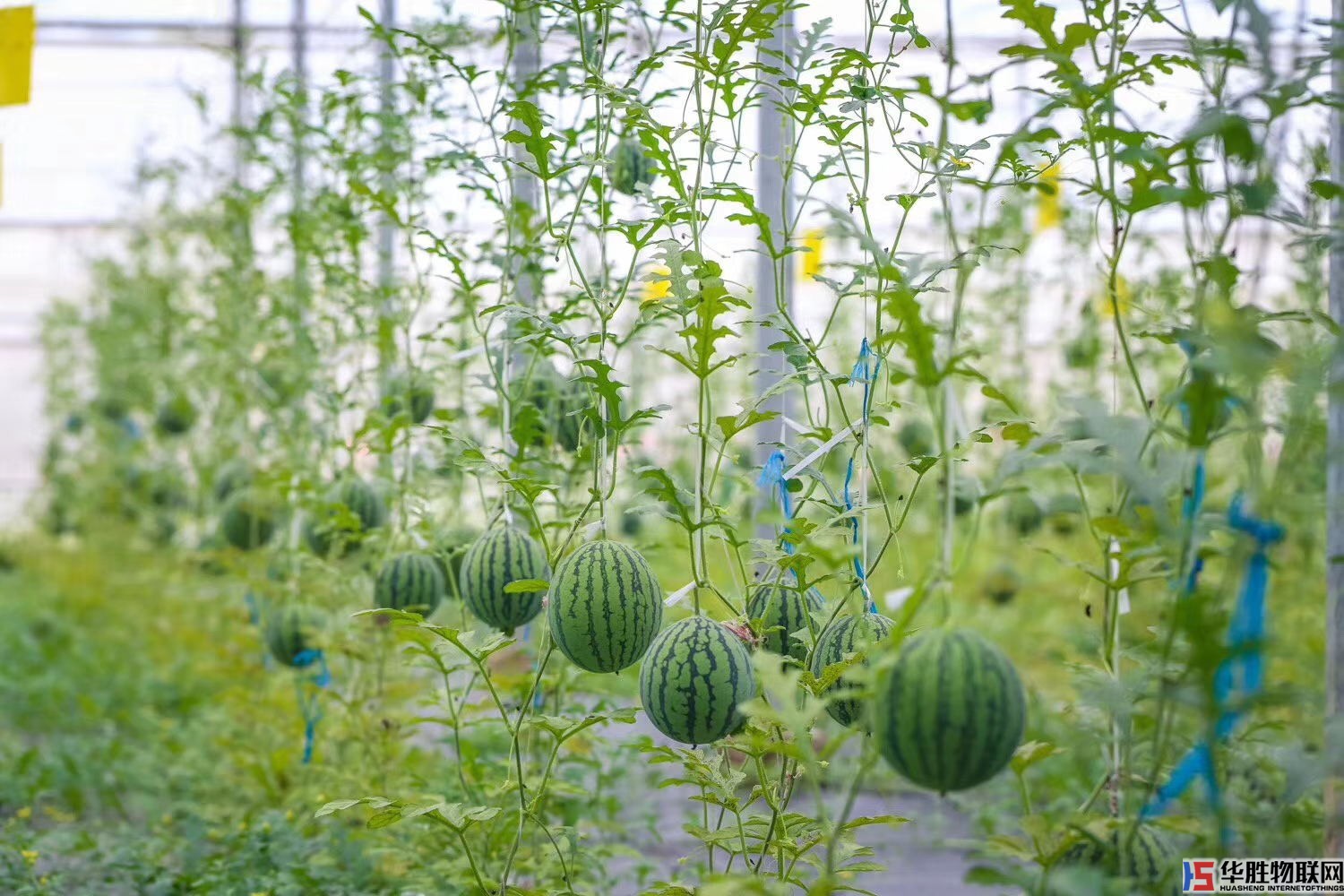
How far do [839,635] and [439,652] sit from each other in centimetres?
69

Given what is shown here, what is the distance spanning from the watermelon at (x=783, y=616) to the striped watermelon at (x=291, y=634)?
1430mm

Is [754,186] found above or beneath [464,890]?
above

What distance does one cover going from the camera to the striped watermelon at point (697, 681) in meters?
1.42

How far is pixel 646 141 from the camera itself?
1.58 meters

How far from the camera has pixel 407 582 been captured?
2.24 metres

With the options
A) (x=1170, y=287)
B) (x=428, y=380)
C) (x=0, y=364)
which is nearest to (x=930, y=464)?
(x=428, y=380)

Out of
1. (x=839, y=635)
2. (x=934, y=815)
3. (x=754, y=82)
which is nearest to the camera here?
(x=839, y=635)

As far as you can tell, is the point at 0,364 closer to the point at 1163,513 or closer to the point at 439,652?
the point at 439,652

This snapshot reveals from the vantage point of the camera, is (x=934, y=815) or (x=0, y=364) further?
(x=0, y=364)

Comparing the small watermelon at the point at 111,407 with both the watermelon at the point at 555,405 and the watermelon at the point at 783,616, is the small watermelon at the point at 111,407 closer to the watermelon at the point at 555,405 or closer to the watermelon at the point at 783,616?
the watermelon at the point at 555,405

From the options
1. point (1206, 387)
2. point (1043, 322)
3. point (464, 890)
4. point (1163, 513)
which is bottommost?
point (464, 890)

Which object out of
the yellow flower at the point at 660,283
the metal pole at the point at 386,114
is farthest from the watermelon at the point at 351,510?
the yellow flower at the point at 660,283

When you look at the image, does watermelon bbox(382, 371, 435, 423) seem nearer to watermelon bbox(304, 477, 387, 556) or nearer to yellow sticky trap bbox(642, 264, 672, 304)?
watermelon bbox(304, 477, 387, 556)

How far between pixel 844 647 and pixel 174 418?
4292 mm
